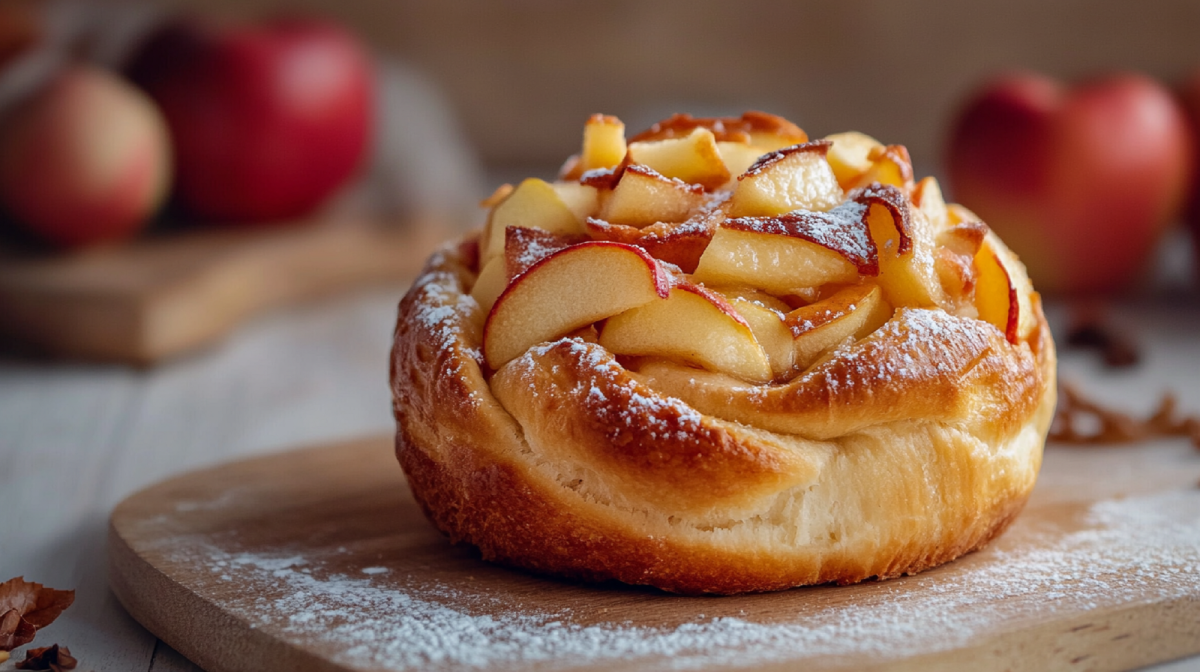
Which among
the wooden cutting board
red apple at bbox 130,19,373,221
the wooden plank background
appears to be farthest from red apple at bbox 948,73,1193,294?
red apple at bbox 130,19,373,221

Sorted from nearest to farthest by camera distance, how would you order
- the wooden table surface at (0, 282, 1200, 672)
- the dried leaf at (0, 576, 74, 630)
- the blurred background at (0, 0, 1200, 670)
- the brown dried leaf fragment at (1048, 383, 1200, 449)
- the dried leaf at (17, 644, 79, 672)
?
the dried leaf at (17, 644, 79, 672)
the dried leaf at (0, 576, 74, 630)
the wooden table surface at (0, 282, 1200, 672)
the brown dried leaf fragment at (1048, 383, 1200, 449)
the blurred background at (0, 0, 1200, 670)

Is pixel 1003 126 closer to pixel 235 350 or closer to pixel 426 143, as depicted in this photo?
pixel 426 143

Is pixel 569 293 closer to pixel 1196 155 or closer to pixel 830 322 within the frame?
pixel 830 322

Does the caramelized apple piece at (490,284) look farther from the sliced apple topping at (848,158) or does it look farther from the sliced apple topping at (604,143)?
the sliced apple topping at (848,158)

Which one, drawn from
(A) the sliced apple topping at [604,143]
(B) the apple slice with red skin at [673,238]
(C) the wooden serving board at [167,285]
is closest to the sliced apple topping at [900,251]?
(B) the apple slice with red skin at [673,238]

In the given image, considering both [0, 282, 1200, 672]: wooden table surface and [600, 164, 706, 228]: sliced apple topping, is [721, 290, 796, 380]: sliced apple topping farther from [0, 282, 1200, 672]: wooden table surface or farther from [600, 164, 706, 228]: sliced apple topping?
[0, 282, 1200, 672]: wooden table surface

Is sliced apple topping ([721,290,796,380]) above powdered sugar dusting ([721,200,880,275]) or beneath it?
beneath
